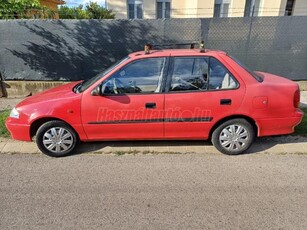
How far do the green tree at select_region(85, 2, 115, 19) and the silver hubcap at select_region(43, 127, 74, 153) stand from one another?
11460mm

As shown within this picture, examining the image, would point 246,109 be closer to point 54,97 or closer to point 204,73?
point 204,73

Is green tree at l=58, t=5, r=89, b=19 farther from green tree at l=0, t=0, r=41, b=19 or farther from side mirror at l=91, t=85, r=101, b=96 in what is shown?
side mirror at l=91, t=85, r=101, b=96

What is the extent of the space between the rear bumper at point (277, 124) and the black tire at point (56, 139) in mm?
2853

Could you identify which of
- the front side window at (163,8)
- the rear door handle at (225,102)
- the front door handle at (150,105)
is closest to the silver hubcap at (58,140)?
the front door handle at (150,105)

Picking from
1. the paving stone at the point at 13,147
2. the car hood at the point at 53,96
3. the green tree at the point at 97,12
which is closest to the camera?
the car hood at the point at 53,96

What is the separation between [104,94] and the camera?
11.5 ft

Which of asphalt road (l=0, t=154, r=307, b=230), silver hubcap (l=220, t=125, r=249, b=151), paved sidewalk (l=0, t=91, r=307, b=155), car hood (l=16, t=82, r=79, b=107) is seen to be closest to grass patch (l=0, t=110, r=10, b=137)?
paved sidewalk (l=0, t=91, r=307, b=155)

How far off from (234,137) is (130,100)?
1.67 m

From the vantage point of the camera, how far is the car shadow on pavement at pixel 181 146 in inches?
153

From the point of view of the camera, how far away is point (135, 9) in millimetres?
14258

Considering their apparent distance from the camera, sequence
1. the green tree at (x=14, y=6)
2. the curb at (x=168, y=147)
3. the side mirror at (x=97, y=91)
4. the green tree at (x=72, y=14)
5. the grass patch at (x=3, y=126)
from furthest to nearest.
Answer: the green tree at (x=72, y=14), the green tree at (x=14, y=6), the grass patch at (x=3, y=126), the curb at (x=168, y=147), the side mirror at (x=97, y=91)

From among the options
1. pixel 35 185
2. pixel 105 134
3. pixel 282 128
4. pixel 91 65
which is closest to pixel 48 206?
pixel 35 185

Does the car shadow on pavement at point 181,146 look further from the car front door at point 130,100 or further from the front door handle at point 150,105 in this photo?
the front door handle at point 150,105

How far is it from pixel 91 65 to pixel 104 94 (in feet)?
12.3
